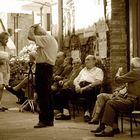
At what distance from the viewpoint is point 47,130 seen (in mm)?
6750

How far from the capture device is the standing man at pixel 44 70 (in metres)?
6.95

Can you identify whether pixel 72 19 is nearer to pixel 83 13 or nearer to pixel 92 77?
pixel 83 13

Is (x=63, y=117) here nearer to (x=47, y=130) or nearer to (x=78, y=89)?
(x=78, y=89)

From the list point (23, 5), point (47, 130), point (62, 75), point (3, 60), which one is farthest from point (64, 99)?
point (23, 5)

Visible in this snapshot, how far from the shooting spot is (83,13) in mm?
9805

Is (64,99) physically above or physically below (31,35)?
below

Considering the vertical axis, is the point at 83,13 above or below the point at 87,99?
above

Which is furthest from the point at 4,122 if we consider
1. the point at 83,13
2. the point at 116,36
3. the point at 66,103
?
the point at 83,13

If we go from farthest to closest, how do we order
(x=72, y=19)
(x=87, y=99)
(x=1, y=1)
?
1. (x=1, y=1)
2. (x=72, y=19)
3. (x=87, y=99)

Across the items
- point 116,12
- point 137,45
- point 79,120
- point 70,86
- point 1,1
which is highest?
point 1,1

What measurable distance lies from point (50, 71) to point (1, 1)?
27.6ft

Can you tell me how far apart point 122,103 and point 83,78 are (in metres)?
2.00

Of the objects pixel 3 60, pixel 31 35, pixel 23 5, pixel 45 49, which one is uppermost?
pixel 23 5

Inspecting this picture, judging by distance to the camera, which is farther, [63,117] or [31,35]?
[63,117]
